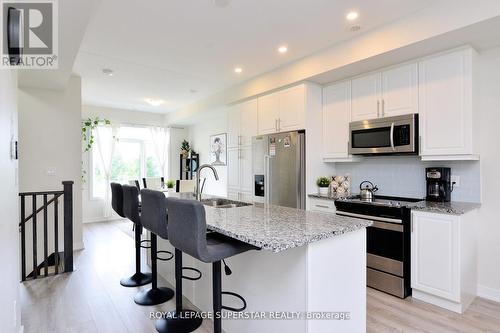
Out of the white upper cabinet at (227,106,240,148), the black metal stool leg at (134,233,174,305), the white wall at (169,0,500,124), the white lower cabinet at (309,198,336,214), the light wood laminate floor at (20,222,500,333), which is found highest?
the white wall at (169,0,500,124)

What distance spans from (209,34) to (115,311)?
2839mm

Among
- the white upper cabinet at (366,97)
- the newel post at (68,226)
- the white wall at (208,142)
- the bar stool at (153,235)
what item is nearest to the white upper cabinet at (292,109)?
the white upper cabinet at (366,97)

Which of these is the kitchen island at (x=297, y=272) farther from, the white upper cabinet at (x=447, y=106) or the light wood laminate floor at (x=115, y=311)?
the white upper cabinet at (x=447, y=106)

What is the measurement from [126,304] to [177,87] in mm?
3533

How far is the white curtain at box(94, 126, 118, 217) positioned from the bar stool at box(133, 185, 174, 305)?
13.7ft

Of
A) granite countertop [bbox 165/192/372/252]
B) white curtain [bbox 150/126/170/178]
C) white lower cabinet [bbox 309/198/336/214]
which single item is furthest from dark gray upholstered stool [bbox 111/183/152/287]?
white curtain [bbox 150/126/170/178]

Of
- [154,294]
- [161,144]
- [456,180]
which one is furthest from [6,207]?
[161,144]

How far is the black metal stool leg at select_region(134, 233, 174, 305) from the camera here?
2.56 m

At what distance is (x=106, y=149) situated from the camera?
6.47 metres

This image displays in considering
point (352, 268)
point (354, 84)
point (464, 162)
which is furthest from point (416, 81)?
point (352, 268)

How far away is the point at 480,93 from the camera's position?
2.71 m

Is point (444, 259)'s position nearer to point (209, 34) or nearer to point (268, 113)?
point (268, 113)

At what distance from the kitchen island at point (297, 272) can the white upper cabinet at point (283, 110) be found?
196cm

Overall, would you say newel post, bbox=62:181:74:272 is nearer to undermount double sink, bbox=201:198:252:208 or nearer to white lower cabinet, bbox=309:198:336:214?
undermount double sink, bbox=201:198:252:208
